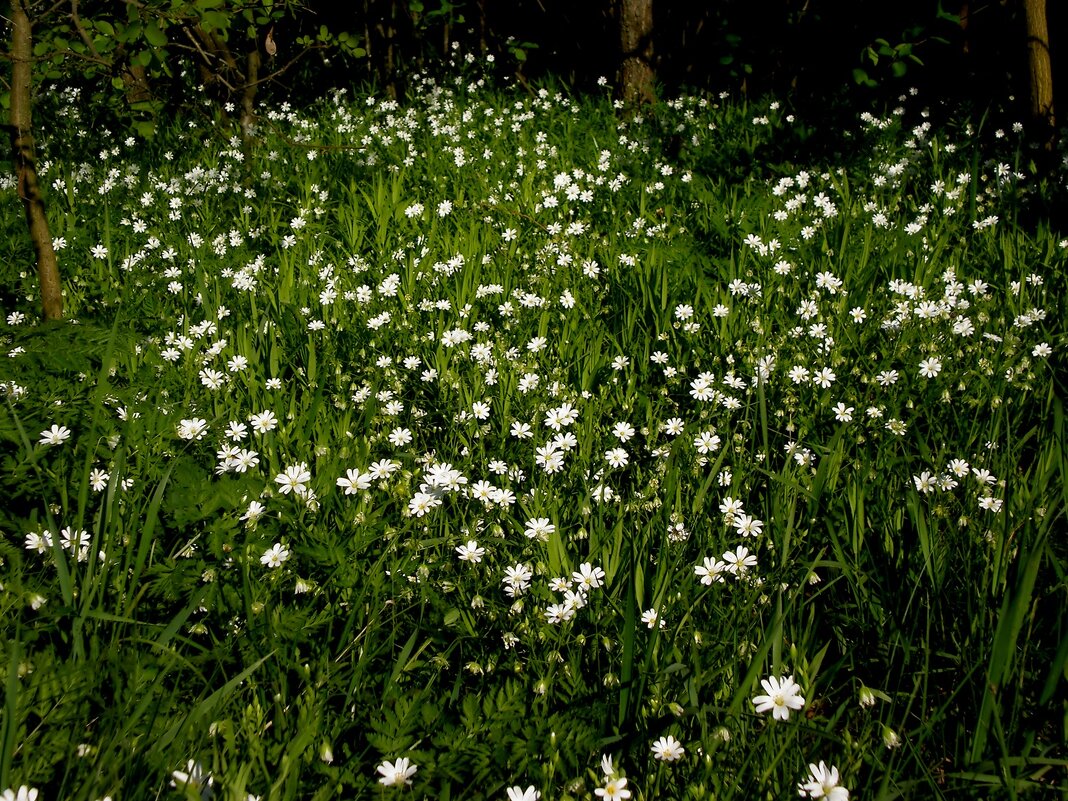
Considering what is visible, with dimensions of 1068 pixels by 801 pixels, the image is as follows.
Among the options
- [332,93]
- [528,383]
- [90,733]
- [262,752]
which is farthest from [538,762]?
[332,93]

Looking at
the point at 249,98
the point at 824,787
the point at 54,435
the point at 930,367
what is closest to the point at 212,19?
the point at 54,435

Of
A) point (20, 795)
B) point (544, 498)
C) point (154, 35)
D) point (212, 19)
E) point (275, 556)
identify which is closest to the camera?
point (20, 795)

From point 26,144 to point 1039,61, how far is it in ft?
18.2

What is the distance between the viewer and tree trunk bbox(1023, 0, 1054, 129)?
4.42 m

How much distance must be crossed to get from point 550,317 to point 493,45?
5886 millimetres

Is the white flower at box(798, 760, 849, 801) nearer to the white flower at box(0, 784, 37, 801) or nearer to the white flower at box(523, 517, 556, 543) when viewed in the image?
the white flower at box(523, 517, 556, 543)

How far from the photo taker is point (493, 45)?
26.8ft

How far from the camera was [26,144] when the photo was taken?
301 cm

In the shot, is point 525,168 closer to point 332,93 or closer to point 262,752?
point 332,93

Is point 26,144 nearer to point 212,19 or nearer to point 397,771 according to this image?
point 212,19

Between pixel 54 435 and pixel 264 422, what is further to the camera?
pixel 264 422

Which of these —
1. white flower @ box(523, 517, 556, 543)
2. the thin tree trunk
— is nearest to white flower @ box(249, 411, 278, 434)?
white flower @ box(523, 517, 556, 543)

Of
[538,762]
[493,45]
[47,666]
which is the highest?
[493,45]

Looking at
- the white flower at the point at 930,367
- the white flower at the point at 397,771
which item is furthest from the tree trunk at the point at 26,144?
the white flower at the point at 930,367
